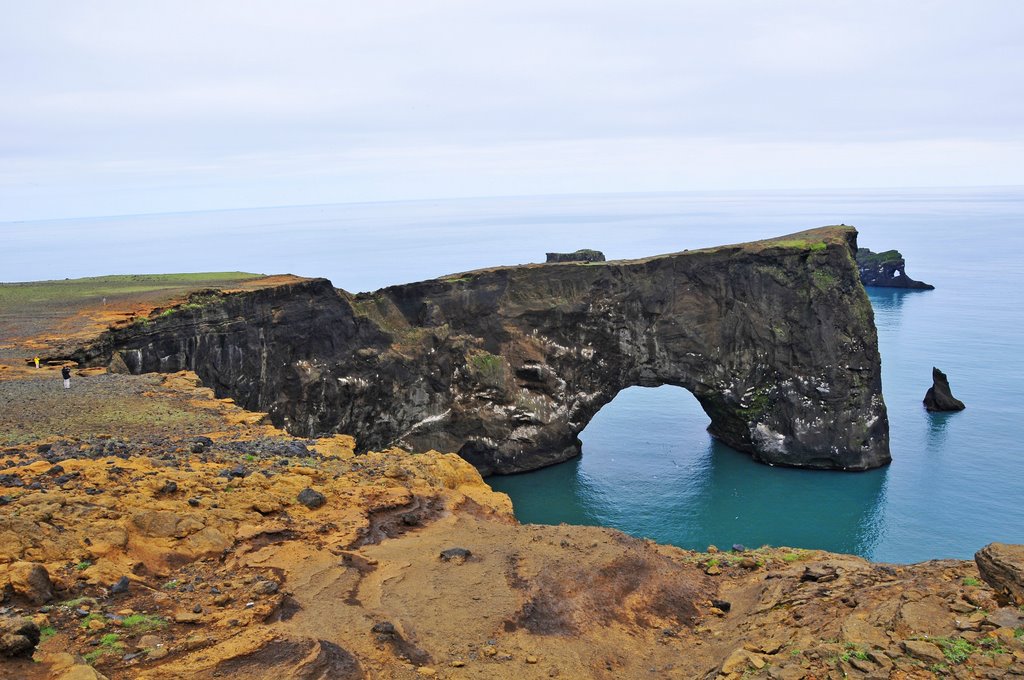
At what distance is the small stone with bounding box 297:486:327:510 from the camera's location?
18047 millimetres

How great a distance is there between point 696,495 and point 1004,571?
3962cm

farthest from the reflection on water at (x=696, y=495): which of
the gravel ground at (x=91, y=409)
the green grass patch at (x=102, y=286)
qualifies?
the gravel ground at (x=91, y=409)

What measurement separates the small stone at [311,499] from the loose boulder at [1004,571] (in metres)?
14.1

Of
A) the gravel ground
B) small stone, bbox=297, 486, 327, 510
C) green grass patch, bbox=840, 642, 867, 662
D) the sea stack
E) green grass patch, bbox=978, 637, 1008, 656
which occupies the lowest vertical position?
the sea stack

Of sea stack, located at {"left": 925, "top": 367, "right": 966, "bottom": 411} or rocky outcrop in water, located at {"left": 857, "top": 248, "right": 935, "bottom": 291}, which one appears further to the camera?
rocky outcrop in water, located at {"left": 857, "top": 248, "right": 935, "bottom": 291}

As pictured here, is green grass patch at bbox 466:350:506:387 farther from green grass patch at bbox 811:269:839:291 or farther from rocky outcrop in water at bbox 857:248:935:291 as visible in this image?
rocky outcrop in water at bbox 857:248:935:291

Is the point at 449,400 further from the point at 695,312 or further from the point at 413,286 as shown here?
the point at 695,312

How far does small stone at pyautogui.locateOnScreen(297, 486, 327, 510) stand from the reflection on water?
3027 centimetres

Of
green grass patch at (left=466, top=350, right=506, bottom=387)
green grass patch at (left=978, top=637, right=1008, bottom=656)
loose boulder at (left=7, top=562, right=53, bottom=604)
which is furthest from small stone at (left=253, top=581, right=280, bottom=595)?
green grass patch at (left=466, top=350, right=506, bottom=387)

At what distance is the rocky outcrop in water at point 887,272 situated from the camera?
141m

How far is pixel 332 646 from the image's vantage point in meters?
12.5

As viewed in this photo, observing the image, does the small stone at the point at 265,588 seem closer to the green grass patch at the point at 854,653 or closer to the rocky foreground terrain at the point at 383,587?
the rocky foreground terrain at the point at 383,587

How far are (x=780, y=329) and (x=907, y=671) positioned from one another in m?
47.6

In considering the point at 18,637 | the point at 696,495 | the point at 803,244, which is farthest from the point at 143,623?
the point at 803,244
